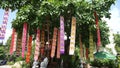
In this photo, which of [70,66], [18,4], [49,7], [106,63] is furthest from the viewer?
[106,63]

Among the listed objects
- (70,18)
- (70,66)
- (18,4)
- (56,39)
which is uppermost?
(18,4)

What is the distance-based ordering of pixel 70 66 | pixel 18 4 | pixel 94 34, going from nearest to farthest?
pixel 18 4 < pixel 94 34 < pixel 70 66

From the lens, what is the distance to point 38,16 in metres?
14.1

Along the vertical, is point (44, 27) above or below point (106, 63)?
above

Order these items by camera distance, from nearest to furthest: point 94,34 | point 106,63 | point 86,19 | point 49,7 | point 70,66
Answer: point 49,7 → point 86,19 → point 94,34 → point 70,66 → point 106,63

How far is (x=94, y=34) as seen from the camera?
17672mm

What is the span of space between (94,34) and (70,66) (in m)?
3.22

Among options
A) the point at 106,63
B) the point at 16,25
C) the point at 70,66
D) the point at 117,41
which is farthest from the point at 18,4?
the point at 117,41

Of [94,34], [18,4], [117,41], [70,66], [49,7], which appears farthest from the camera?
[117,41]

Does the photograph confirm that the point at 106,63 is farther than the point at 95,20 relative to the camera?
Yes

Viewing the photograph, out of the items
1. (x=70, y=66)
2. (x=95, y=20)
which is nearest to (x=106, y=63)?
(x=70, y=66)

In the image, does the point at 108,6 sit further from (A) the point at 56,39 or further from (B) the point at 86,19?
(A) the point at 56,39

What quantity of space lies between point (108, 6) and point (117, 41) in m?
22.7

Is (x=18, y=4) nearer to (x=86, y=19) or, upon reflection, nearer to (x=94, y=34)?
(x=86, y=19)
